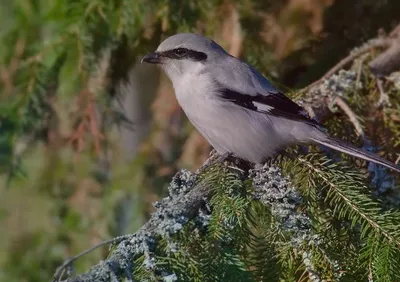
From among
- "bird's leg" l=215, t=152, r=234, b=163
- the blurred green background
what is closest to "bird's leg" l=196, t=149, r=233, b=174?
"bird's leg" l=215, t=152, r=234, b=163

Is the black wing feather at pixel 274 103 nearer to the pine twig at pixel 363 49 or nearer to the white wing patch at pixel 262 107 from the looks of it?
the white wing patch at pixel 262 107

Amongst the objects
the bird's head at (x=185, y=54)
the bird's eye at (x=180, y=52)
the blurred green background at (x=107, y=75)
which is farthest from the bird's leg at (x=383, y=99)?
the bird's eye at (x=180, y=52)

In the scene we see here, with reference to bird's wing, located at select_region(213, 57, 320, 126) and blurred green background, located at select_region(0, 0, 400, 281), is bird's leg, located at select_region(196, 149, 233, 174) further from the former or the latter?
blurred green background, located at select_region(0, 0, 400, 281)

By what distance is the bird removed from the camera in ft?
7.22

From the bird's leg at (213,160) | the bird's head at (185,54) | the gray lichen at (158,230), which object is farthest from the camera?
the bird's head at (185,54)

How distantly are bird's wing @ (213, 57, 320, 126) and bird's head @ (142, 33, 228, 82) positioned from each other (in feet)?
0.21

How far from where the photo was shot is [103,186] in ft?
11.3

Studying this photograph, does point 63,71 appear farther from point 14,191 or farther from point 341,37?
point 14,191

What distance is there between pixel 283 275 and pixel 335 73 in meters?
1.09

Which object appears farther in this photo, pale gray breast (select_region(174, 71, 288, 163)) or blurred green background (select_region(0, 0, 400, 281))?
blurred green background (select_region(0, 0, 400, 281))

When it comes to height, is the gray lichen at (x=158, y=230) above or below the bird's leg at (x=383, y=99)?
below

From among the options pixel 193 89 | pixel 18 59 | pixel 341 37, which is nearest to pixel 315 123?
pixel 193 89

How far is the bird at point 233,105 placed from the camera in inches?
86.6

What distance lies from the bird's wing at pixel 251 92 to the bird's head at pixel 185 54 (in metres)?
0.06
